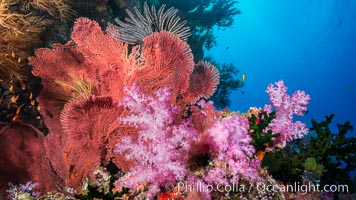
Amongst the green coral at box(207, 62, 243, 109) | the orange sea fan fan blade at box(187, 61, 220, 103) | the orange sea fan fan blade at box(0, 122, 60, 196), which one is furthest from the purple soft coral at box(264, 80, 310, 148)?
the green coral at box(207, 62, 243, 109)

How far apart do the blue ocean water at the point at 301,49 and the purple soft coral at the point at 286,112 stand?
2331 inches

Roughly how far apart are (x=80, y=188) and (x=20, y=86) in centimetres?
307

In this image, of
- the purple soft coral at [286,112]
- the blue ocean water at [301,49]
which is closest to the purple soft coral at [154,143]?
the purple soft coral at [286,112]

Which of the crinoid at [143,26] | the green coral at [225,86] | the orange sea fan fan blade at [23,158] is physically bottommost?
the orange sea fan fan blade at [23,158]

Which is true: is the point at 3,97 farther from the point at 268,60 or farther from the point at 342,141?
the point at 268,60

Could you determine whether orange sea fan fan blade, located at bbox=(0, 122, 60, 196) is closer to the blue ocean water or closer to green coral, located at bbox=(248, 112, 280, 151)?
green coral, located at bbox=(248, 112, 280, 151)

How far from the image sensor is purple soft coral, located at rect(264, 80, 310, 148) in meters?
3.71

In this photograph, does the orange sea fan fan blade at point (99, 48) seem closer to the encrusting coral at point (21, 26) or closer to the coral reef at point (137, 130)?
the coral reef at point (137, 130)

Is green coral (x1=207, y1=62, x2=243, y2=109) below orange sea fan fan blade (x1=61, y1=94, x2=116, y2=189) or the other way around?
the other way around

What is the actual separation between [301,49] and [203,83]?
3771 inches

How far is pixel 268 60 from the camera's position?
110250 millimetres

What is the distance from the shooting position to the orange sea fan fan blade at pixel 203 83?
3977 mm

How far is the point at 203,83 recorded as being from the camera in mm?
4020

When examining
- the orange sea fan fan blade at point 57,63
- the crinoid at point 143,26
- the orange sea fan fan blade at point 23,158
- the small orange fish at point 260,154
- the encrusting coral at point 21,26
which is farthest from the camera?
the encrusting coral at point 21,26
